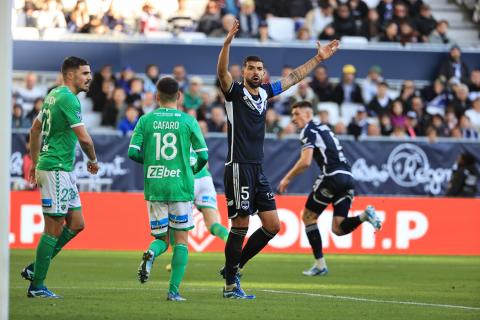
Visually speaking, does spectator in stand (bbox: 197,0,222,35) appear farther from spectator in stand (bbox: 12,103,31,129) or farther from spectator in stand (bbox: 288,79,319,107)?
spectator in stand (bbox: 12,103,31,129)

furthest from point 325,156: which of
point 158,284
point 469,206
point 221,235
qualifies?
point 469,206

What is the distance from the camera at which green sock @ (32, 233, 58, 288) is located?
10.6 metres

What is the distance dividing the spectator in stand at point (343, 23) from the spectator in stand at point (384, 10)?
1.14m

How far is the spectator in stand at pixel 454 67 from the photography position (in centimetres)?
2603

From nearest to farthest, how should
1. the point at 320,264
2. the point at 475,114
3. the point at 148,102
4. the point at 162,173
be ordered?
the point at 162,173
the point at 320,264
the point at 148,102
the point at 475,114

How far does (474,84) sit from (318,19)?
13.4 ft

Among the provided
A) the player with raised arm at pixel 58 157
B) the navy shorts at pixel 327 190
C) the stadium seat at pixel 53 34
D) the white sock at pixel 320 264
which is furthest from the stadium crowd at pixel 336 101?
the player with raised arm at pixel 58 157

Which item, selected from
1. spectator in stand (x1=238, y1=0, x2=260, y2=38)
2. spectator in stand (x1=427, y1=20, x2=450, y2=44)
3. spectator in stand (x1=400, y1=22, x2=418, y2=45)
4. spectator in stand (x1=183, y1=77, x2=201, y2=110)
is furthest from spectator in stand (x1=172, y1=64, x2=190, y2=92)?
spectator in stand (x1=427, y1=20, x2=450, y2=44)

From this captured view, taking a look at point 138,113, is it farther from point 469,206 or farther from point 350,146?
point 469,206

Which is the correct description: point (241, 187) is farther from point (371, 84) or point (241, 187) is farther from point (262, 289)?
point (371, 84)

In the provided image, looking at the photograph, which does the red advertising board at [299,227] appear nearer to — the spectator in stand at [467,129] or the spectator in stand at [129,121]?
the spectator in stand at [129,121]

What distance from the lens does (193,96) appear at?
23.7 meters

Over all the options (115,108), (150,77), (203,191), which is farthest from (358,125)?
(203,191)

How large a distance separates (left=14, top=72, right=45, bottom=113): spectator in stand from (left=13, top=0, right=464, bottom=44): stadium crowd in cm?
170
